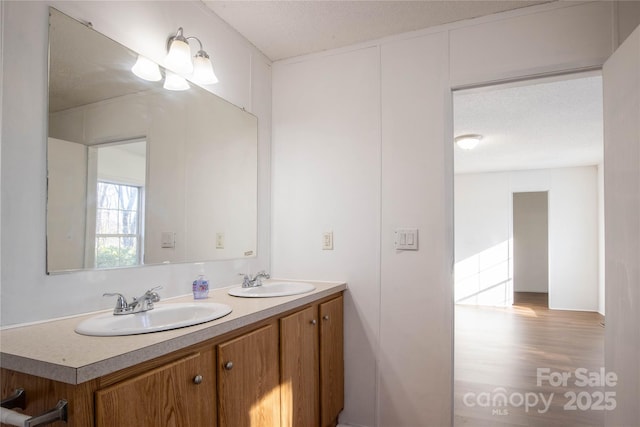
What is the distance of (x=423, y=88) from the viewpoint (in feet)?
6.97

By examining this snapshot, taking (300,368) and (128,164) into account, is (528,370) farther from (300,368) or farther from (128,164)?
(128,164)

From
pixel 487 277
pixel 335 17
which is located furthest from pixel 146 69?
pixel 487 277

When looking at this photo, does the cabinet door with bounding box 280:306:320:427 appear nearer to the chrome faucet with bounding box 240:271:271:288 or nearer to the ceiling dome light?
the chrome faucet with bounding box 240:271:271:288

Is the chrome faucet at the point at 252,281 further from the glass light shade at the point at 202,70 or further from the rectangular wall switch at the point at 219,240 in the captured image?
the glass light shade at the point at 202,70

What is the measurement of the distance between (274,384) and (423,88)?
5.59 ft

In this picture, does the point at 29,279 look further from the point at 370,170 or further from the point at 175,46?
the point at 370,170

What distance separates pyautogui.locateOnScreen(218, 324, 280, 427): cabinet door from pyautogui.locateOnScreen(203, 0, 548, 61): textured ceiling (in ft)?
5.15

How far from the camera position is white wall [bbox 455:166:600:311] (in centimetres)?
578

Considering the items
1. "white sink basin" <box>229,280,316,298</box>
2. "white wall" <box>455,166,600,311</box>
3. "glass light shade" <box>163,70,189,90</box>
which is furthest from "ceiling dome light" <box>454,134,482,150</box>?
"glass light shade" <box>163,70,189,90</box>

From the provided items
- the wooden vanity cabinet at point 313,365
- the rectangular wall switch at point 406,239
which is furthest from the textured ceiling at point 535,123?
the wooden vanity cabinet at point 313,365

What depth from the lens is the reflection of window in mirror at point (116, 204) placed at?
1.39 m

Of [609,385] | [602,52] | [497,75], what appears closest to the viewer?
[609,385]

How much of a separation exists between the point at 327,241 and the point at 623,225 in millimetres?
1426

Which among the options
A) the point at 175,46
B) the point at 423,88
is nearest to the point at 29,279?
the point at 175,46
